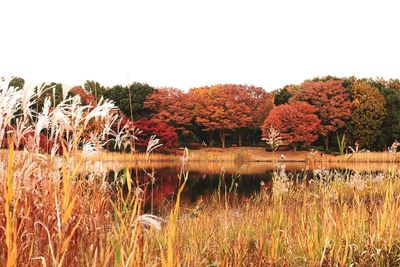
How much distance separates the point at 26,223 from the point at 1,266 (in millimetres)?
327

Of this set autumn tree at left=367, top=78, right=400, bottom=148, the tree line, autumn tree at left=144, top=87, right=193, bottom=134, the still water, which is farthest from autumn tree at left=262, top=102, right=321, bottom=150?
the still water

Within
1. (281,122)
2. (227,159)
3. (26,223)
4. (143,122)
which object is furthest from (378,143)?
(26,223)

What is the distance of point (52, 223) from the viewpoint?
2.07 metres

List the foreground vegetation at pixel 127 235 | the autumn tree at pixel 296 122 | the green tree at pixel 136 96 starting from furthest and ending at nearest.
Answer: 1. the green tree at pixel 136 96
2. the autumn tree at pixel 296 122
3. the foreground vegetation at pixel 127 235

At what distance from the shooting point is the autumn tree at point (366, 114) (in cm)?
4622

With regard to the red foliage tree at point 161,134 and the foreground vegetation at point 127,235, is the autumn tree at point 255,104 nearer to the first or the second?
the red foliage tree at point 161,134

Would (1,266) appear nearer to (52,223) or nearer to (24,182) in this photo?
(52,223)

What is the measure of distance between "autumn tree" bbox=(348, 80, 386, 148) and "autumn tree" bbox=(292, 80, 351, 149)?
919 millimetres

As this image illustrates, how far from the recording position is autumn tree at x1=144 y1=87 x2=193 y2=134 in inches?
1961

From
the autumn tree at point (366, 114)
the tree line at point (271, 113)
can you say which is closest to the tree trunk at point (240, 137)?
the tree line at point (271, 113)

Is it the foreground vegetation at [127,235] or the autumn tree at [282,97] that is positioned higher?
the autumn tree at [282,97]

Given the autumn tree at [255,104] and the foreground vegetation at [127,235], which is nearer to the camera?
the foreground vegetation at [127,235]

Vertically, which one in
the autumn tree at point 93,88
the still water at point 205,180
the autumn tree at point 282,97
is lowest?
the still water at point 205,180

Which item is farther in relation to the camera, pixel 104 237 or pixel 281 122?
pixel 281 122
